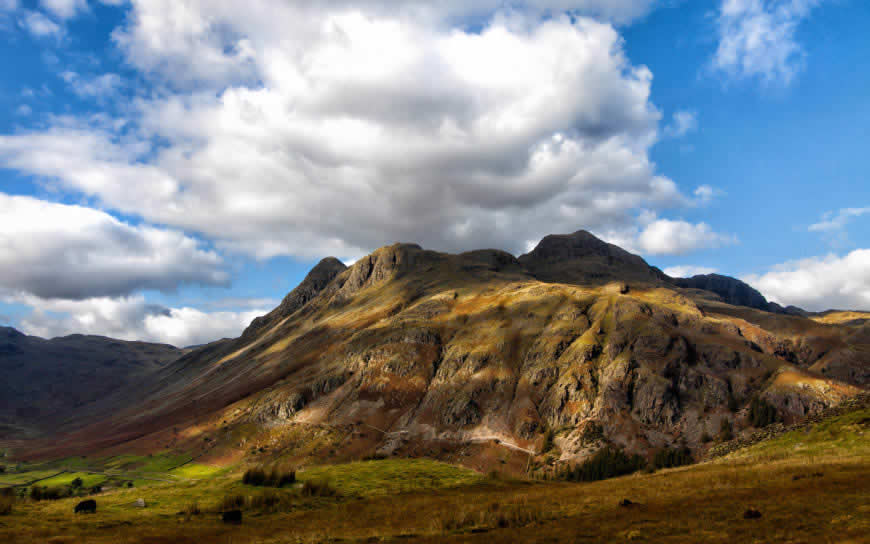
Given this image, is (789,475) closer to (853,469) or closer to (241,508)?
(853,469)

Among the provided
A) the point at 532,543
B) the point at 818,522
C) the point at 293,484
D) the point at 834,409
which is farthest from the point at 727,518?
the point at 834,409

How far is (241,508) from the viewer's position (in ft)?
140

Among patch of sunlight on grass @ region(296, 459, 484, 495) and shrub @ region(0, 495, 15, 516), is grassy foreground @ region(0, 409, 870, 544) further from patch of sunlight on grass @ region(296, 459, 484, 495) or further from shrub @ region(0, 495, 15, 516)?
shrub @ region(0, 495, 15, 516)

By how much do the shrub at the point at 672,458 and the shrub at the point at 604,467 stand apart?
582cm

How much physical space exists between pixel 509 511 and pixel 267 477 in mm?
27069

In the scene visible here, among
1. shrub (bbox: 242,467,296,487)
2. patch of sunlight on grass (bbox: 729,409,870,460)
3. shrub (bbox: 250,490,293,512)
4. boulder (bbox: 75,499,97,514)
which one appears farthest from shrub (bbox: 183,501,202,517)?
patch of sunlight on grass (bbox: 729,409,870,460)

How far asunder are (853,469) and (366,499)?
1566 inches

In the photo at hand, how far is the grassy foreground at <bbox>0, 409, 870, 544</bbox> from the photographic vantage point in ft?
88.5

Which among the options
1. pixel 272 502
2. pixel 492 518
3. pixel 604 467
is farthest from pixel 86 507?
pixel 604 467

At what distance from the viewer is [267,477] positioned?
5009cm

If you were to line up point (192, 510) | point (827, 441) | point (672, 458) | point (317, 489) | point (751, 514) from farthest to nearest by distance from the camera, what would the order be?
point (672, 458)
point (827, 441)
point (317, 489)
point (192, 510)
point (751, 514)

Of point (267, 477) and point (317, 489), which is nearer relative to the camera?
point (317, 489)

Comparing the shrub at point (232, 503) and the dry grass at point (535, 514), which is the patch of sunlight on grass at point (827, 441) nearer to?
the dry grass at point (535, 514)

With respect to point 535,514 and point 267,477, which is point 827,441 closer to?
point 535,514
